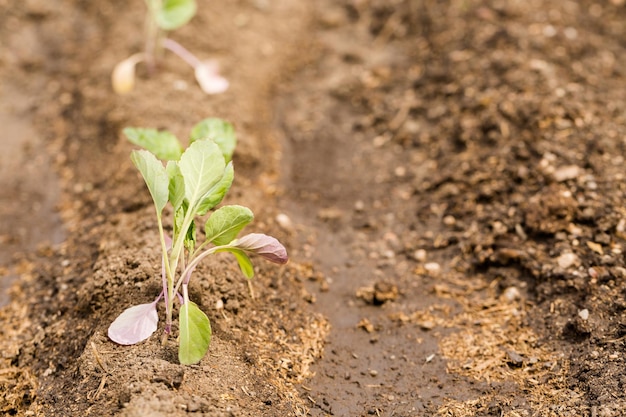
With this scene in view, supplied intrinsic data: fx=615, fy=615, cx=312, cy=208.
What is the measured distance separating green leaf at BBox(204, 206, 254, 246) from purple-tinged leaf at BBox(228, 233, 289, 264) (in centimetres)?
3

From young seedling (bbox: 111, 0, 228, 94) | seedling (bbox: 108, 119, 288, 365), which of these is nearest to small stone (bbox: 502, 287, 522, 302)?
seedling (bbox: 108, 119, 288, 365)

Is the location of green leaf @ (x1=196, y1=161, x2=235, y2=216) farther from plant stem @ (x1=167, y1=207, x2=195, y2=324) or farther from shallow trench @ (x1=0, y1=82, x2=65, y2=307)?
shallow trench @ (x1=0, y1=82, x2=65, y2=307)

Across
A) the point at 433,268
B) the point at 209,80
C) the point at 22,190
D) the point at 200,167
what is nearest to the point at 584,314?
the point at 433,268

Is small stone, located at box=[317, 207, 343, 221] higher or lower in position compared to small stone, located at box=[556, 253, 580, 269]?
lower

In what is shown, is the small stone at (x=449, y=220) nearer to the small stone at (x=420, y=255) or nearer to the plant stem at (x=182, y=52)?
the small stone at (x=420, y=255)

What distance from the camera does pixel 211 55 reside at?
3.27 m

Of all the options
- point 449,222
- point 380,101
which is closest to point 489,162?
point 449,222

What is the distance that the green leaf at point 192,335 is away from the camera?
5.12 feet

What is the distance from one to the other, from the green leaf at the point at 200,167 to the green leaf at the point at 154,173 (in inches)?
3.0

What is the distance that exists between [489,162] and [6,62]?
261 centimetres

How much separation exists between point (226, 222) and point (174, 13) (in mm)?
1649

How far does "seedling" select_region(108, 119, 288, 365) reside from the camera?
1575 mm

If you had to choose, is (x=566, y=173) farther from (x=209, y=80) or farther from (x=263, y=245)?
(x=209, y=80)

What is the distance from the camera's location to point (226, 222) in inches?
64.4
